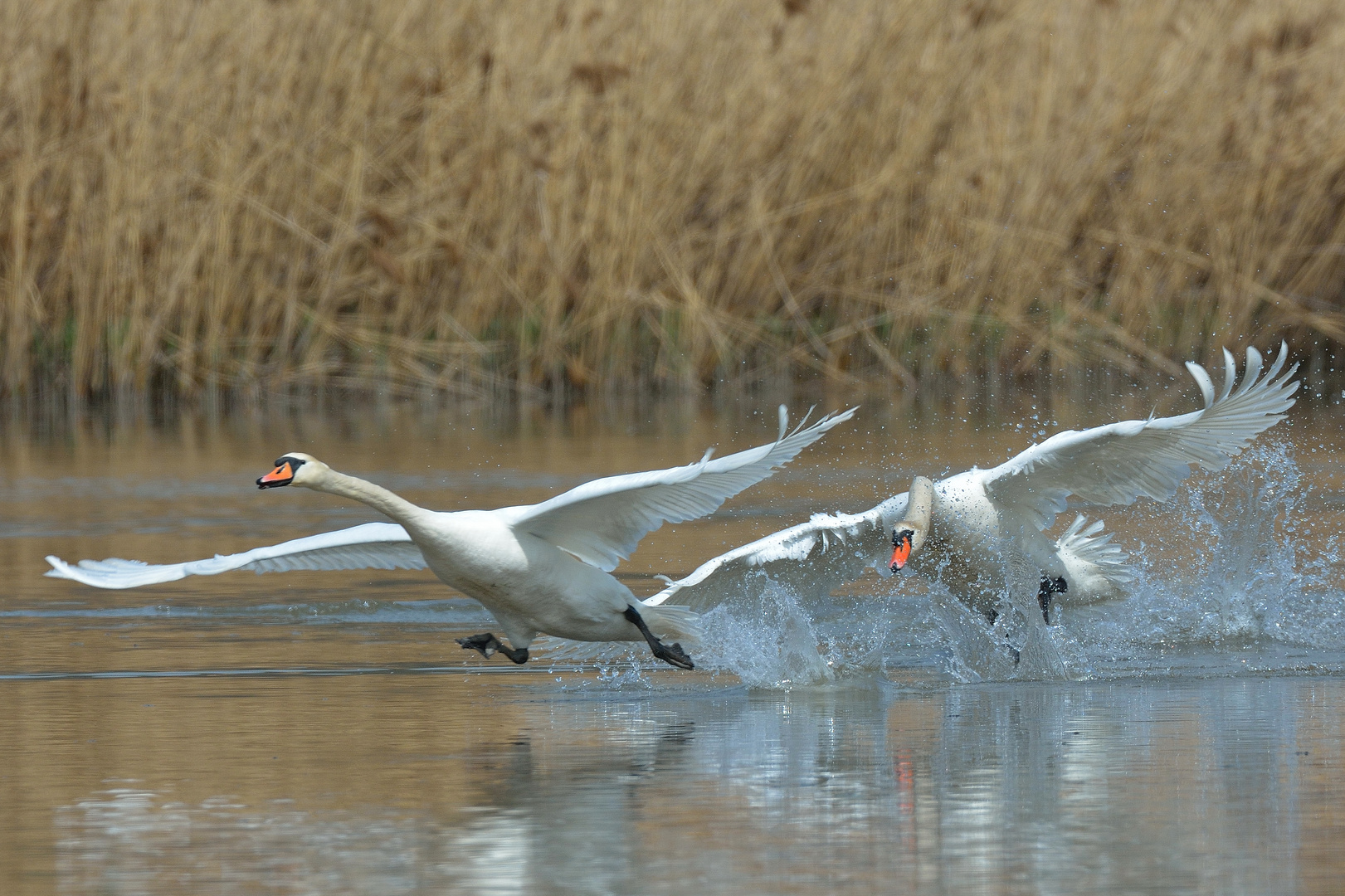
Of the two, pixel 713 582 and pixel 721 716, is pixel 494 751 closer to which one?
pixel 721 716

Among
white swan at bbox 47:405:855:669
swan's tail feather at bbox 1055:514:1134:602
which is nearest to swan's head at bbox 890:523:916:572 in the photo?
white swan at bbox 47:405:855:669

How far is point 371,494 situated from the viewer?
7.41 metres

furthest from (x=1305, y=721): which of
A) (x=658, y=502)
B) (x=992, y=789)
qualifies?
(x=658, y=502)

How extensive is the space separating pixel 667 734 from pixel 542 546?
1.23m

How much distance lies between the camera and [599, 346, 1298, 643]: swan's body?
8219mm

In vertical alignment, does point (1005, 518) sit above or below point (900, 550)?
above

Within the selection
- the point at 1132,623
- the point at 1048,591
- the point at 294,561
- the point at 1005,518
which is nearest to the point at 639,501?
the point at 294,561

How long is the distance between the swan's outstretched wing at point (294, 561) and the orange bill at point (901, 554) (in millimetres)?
1637

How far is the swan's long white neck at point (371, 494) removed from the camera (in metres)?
7.30

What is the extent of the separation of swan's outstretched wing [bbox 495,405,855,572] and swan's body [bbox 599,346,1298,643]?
0.29 metres

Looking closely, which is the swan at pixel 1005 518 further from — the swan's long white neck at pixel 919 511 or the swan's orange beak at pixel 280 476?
the swan's orange beak at pixel 280 476

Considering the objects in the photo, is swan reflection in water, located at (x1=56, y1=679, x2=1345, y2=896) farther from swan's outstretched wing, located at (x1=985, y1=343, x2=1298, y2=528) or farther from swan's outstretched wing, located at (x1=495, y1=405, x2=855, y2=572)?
swan's outstretched wing, located at (x1=985, y1=343, x2=1298, y2=528)

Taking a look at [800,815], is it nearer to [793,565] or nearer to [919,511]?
[919,511]

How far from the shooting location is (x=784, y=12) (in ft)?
56.1
